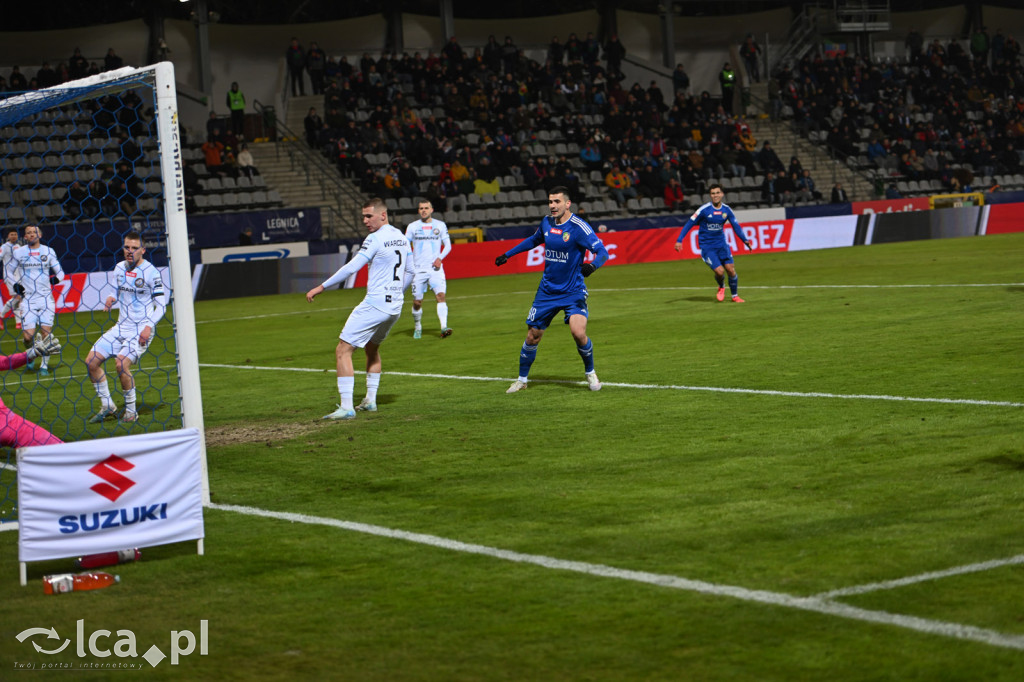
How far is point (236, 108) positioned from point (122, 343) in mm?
26963

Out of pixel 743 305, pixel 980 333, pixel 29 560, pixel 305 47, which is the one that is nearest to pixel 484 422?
pixel 29 560

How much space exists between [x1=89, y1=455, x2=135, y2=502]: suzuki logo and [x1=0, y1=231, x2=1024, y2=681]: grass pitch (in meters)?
0.43

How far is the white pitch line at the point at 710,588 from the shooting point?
15.7 ft

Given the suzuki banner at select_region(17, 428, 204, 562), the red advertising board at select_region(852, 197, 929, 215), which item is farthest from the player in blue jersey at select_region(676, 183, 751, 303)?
the red advertising board at select_region(852, 197, 929, 215)

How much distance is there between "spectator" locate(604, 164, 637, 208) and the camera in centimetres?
3962

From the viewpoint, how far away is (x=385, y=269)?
11758 millimetres

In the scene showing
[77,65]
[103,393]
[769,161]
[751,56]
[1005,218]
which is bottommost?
[103,393]

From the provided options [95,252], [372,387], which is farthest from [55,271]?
[95,252]

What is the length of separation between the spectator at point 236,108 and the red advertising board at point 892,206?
20.7m

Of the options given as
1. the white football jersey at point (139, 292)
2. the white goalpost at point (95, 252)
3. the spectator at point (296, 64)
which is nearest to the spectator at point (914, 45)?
the spectator at point (296, 64)

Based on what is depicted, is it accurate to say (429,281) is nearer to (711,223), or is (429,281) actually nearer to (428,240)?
(428,240)

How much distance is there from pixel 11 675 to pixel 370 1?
42063mm

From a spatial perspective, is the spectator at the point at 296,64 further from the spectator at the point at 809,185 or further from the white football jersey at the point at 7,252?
the white football jersey at the point at 7,252

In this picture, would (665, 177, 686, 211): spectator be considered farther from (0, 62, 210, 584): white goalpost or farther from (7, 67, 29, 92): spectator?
(7, 67, 29, 92): spectator
